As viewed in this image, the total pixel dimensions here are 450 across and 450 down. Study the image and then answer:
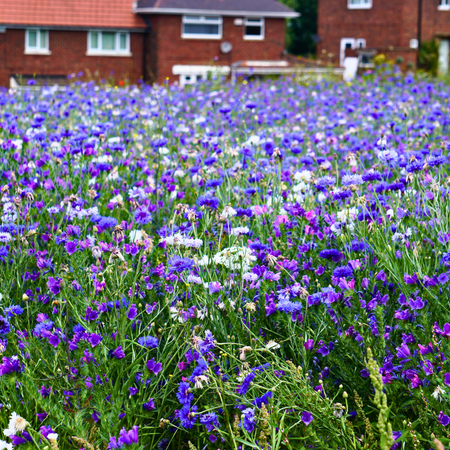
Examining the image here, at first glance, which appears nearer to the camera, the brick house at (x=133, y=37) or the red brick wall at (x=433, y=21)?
the brick house at (x=133, y=37)

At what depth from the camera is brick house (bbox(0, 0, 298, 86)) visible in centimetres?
2466

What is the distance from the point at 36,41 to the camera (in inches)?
978

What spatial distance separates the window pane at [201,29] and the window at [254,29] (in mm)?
1398

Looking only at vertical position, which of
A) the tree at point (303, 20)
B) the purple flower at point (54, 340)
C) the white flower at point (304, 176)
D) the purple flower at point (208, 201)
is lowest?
the purple flower at point (54, 340)

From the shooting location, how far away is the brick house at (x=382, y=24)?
2830 centimetres

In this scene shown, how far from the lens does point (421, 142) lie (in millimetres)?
5527

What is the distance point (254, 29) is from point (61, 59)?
8.55 m

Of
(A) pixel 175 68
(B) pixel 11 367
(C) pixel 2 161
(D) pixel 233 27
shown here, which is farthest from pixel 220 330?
(D) pixel 233 27

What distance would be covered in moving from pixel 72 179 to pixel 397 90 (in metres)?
7.44

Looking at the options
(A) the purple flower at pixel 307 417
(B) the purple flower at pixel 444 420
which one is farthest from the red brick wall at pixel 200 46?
(B) the purple flower at pixel 444 420

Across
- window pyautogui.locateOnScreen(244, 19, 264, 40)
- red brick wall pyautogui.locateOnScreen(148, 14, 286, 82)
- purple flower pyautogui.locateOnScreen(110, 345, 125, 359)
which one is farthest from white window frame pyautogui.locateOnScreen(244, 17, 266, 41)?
purple flower pyautogui.locateOnScreen(110, 345, 125, 359)

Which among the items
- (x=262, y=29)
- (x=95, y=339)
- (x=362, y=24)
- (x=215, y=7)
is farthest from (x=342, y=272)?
(x=362, y=24)

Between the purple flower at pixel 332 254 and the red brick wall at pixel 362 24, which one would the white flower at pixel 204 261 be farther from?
the red brick wall at pixel 362 24

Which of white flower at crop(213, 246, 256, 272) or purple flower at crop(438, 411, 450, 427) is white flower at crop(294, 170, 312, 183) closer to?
white flower at crop(213, 246, 256, 272)
